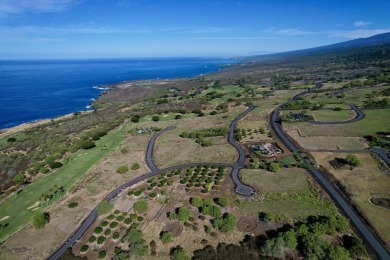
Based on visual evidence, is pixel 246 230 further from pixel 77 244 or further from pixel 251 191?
pixel 77 244

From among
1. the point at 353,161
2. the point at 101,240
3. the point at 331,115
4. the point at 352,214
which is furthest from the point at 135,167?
the point at 331,115

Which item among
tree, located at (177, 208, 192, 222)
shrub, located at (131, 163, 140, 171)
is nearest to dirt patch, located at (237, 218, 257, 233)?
tree, located at (177, 208, 192, 222)

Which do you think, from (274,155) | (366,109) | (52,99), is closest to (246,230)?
(274,155)

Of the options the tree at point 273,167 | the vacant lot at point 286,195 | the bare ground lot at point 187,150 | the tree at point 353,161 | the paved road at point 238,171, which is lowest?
the bare ground lot at point 187,150

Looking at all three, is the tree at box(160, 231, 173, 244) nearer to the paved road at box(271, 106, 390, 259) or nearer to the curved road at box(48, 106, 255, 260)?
the curved road at box(48, 106, 255, 260)

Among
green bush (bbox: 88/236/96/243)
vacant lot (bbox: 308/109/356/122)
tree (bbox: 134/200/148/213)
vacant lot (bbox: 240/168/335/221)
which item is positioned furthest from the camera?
vacant lot (bbox: 308/109/356/122)

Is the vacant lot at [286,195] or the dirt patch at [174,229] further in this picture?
the vacant lot at [286,195]

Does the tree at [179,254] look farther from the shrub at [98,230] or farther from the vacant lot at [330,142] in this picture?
the vacant lot at [330,142]

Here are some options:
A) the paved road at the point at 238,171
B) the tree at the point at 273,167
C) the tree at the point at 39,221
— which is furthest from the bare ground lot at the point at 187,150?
the tree at the point at 39,221
